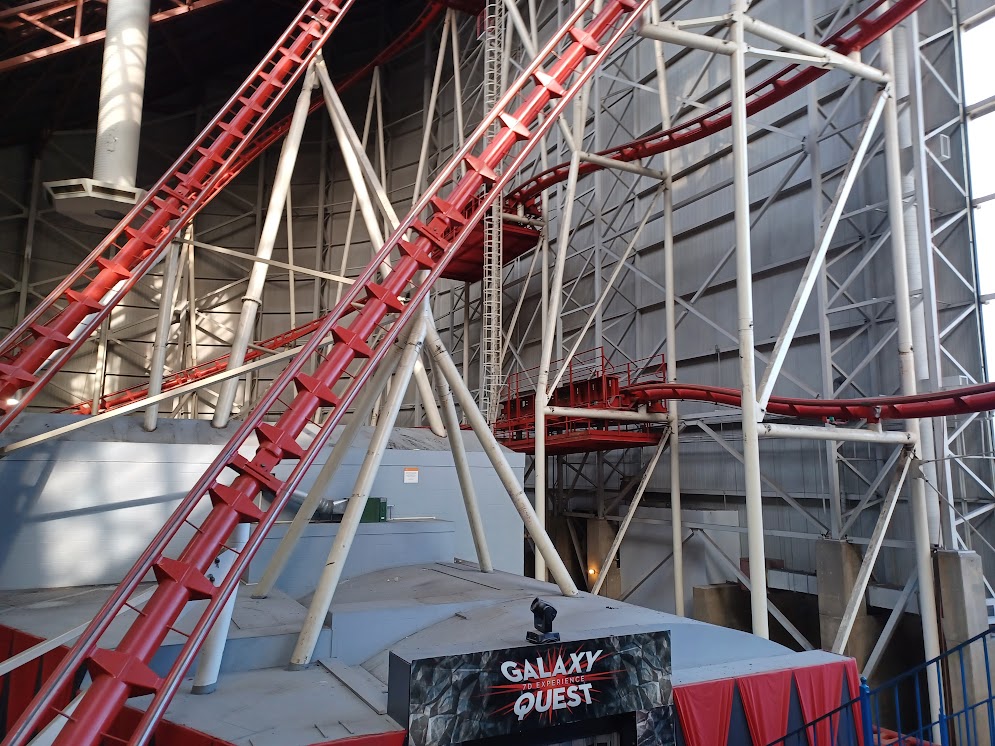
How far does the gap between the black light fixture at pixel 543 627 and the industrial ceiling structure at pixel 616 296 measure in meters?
2.12

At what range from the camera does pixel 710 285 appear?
17.1 m

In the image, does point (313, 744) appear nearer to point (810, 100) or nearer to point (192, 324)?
point (810, 100)

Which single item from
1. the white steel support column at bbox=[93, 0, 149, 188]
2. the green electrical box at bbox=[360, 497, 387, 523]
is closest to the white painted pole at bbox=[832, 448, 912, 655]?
the green electrical box at bbox=[360, 497, 387, 523]

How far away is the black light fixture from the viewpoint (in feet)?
16.0

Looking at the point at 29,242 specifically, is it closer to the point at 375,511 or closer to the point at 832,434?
the point at 375,511

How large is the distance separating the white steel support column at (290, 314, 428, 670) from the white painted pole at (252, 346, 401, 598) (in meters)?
0.24

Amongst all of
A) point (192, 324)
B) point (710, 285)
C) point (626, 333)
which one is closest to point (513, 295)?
point (626, 333)

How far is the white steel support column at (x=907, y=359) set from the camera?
34.9 ft

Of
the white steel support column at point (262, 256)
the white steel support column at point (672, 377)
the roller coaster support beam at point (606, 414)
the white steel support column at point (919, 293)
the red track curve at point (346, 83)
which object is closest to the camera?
the white steel support column at point (262, 256)

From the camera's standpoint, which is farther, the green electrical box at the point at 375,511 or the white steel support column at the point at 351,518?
the green electrical box at the point at 375,511

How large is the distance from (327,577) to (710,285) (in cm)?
1323

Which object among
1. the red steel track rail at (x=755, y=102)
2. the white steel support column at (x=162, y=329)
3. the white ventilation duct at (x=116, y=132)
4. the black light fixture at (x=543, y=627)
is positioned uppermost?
the red steel track rail at (x=755, y=102)

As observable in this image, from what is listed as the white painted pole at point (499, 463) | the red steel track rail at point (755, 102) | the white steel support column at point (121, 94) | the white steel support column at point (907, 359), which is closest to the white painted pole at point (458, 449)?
the white painted pole at point (499, 463)

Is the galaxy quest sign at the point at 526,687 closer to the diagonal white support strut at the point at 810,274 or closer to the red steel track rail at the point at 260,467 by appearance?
the red steel track rail at the point at 260,467
